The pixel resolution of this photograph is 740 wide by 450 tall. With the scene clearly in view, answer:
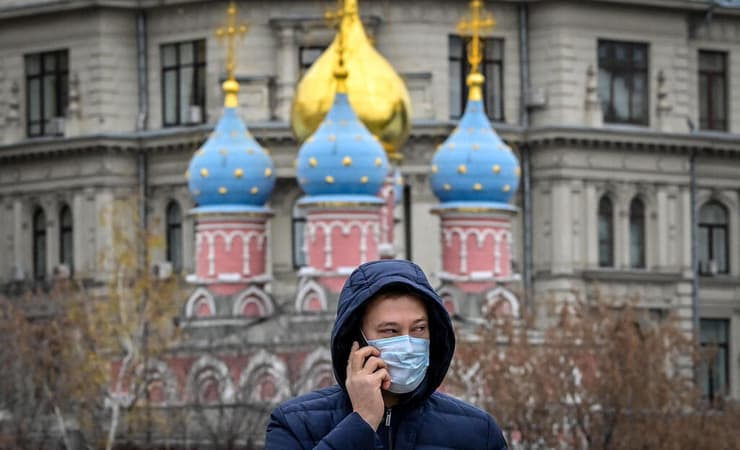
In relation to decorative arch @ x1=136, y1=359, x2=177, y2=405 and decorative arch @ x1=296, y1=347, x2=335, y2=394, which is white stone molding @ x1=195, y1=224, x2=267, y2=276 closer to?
decorative arch @ x1=136, y1=359, x2=177, y2=405

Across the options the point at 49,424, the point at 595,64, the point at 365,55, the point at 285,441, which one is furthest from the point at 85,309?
the point at 285,441

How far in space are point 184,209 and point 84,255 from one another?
95.7 inches

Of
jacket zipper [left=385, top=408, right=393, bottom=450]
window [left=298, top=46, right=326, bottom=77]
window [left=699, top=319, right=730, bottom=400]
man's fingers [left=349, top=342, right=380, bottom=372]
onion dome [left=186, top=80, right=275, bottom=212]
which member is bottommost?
window [left=699, top=319, right=730, bottom=400]

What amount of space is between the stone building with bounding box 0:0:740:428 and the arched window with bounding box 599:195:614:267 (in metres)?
0.05

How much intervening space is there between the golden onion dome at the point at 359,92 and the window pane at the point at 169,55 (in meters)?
15.3

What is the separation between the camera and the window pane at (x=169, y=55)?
64.1 meters

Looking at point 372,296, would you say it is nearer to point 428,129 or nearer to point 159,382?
point 159,382

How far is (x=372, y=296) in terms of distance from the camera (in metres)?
9.36

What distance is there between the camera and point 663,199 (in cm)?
6550

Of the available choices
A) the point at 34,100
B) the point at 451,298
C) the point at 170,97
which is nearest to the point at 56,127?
the point at 34,100

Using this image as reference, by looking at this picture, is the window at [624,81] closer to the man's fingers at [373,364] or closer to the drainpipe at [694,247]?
the drainpipe at [694,247]

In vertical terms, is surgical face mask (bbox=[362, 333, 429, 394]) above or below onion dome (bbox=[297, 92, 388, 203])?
A: below

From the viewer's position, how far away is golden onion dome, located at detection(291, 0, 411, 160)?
48.4 meters

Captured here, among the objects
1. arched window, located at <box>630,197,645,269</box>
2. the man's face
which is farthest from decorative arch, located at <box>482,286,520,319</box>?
the man's face
